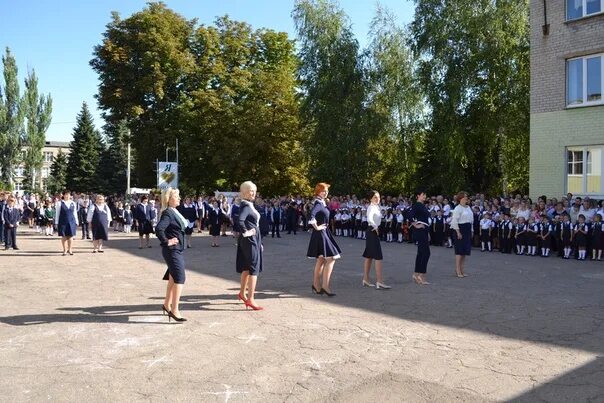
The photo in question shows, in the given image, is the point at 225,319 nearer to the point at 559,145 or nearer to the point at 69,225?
the point at 69,225

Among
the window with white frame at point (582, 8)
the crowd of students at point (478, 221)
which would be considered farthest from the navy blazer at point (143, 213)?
the window with white frame at point (582, 8)

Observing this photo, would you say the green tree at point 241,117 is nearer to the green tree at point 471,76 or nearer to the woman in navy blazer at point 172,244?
the green tree at point 471,76

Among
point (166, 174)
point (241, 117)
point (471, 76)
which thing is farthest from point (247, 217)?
point (241, 117)

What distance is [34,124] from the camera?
67.1 metres

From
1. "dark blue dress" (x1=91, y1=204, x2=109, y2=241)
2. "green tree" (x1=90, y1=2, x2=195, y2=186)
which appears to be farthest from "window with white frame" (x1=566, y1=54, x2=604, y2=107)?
"green tree" (x1=90, y1=2, x2=195, y2=186)

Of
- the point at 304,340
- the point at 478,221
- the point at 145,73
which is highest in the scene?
the point at 145,73

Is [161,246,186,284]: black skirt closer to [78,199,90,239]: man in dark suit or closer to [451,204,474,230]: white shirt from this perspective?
[451,204,474,230]: white shirt

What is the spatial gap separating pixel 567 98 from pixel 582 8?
3264mm

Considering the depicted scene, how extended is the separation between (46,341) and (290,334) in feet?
10.1

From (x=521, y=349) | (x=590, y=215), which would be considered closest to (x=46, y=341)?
(x=521, y=349)

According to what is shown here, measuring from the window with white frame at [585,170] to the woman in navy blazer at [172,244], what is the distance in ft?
57.2

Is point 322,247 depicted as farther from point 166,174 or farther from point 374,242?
point 166,174

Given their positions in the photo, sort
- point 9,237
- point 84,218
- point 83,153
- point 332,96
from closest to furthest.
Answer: point 9,237, point 84,218, point 332,96, point 83,153

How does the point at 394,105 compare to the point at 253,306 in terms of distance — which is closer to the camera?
the point at 253,306
